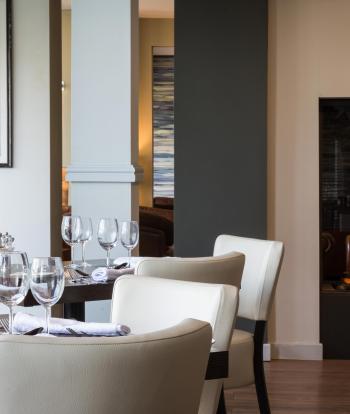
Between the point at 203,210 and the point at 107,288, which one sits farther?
the point at 203,210

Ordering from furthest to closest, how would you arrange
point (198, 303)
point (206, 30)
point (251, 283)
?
1. point (206, 30)
2. point (251, 283)
3. point (198, 303)

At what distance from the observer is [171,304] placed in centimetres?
232

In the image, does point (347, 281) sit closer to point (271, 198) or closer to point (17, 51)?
point (271, 198)

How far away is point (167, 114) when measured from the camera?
12.7 m

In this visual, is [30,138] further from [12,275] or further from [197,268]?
[12,275]

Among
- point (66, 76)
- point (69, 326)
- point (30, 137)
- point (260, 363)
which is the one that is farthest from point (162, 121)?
point (69, 326)

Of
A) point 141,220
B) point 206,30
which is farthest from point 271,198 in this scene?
point 141,220

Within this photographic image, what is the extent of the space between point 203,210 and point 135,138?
1094 millimetres

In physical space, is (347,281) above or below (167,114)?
below

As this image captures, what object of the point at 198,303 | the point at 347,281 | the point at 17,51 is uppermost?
the point at 17,51

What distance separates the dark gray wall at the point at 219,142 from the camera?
5.56 meters

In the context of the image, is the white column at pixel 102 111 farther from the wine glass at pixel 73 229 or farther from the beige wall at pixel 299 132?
the beige wall at pixel 299 132

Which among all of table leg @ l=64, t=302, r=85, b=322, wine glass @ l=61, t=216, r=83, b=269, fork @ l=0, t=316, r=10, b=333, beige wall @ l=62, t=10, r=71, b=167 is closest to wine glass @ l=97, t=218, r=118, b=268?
wine glass @ l=61, t=216, r=83, b=269

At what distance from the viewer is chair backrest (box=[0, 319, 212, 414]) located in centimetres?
145
